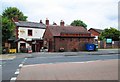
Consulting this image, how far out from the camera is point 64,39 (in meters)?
54.0

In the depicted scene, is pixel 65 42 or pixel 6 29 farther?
pixel 65 42

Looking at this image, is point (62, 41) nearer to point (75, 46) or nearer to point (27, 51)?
point (75, 46)

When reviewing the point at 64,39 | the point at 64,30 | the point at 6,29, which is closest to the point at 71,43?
the point at 64,39

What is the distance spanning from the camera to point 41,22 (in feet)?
220

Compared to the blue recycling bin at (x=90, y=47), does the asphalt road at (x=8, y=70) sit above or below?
below

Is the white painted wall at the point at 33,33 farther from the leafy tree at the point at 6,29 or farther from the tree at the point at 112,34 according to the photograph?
the tree at the point at 112,34

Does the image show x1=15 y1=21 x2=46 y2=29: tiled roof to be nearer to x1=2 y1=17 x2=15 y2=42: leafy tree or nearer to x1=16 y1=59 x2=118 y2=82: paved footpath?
x1=2 y1=17 x2=15 y2=42: leafy tree

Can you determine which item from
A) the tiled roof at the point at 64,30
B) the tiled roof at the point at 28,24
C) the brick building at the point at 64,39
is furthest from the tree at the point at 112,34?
the tiled roof at the point at 28,24

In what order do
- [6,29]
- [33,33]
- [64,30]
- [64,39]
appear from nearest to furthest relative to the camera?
1. [6,29]
2. [64,39]
3. [64,30]
4. [33,33]

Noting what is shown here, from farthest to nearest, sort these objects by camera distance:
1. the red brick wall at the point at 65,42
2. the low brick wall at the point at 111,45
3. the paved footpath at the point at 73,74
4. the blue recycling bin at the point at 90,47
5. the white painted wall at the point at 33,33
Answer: the low brick wall at the point at 111,45 → the white painted wall at the point at 33,33 → the blue recycling bin at the point at 90,47 → the red brick wall at the point at 65,42 → the paved footpath at the point at 73,74

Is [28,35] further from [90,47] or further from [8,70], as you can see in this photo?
[8,70]

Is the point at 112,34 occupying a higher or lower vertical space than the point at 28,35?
higher

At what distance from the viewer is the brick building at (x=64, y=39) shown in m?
53.4

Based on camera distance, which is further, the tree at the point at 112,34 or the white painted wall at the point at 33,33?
the tree at the point at 112,34
